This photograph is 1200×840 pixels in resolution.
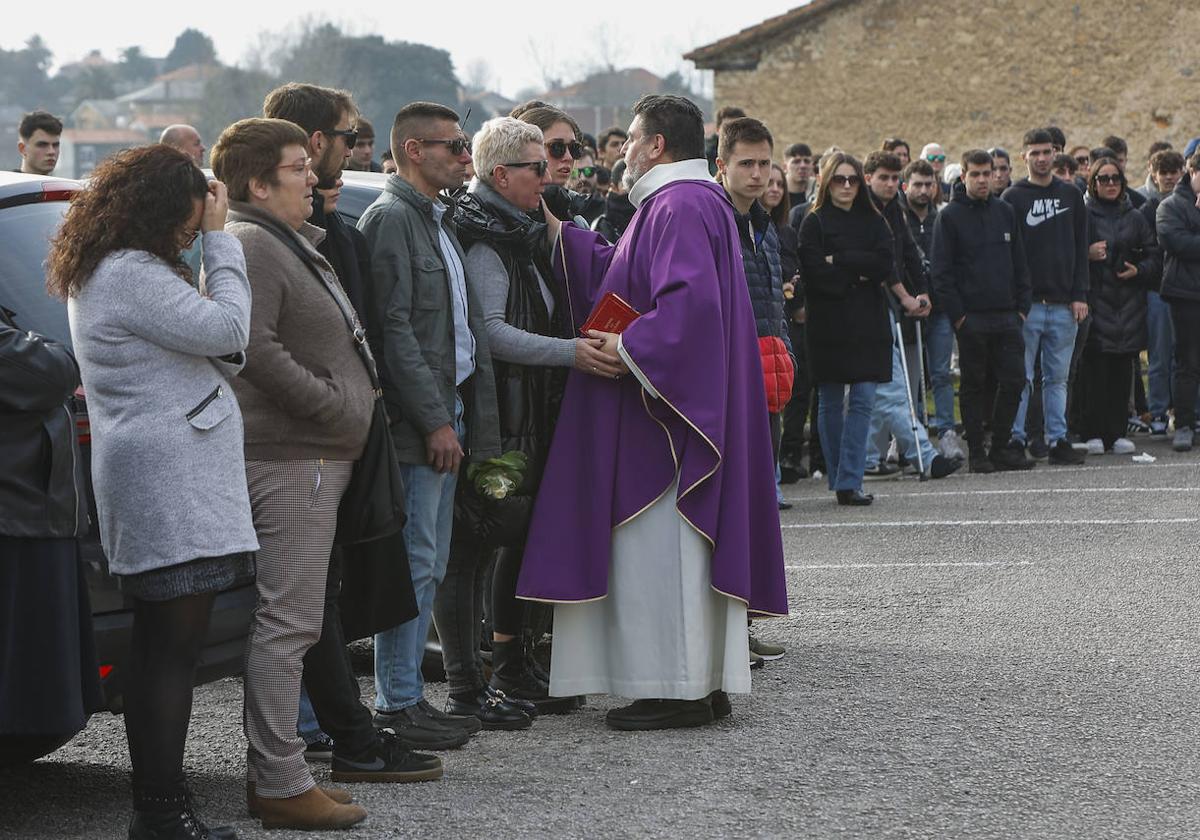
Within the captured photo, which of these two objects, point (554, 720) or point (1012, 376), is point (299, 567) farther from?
point (1012, 376)

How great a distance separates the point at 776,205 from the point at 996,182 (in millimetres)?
3056

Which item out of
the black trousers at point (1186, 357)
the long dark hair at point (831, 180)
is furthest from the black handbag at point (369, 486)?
the black trousers at point (1186, 357)

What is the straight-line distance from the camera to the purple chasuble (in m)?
5.70

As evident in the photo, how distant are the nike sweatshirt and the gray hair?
7.57 m

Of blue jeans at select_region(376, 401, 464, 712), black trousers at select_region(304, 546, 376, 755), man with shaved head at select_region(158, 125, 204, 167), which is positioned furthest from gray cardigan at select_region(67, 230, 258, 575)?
man with shaved head at select_region(158, 125, 204, 167)

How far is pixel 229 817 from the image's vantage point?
15.6ft

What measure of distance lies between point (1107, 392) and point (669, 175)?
8.48 meters

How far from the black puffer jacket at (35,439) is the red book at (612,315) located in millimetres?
1982

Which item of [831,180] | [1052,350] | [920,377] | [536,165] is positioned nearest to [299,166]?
[536,165]

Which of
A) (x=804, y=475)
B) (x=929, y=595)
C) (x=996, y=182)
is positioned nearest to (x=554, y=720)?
(x=929, y=595)

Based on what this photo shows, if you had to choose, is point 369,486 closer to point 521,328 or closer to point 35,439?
point 35,439

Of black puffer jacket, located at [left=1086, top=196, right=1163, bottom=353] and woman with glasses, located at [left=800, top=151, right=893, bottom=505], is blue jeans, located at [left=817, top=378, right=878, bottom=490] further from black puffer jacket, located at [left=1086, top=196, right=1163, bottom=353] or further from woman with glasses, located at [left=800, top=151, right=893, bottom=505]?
black puffer jacket, located at [left=1086, top=196, right=1163, bottom=353]

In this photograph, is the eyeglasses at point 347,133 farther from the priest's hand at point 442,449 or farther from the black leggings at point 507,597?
the black leggings at point 507,597

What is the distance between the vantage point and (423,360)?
5355 mm
